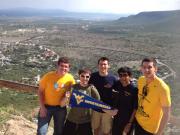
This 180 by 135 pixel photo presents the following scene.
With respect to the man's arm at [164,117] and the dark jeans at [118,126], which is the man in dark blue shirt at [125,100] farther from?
the man's arm at [164,117]

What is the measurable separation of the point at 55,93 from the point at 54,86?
0.09 meters

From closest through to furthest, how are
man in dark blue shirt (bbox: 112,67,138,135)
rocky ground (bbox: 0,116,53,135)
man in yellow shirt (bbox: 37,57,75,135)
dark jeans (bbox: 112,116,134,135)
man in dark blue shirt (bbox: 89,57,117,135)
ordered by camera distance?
man in dark blue shirt (bbox: 112,67,138,135)
dark jeans (bbox: 112,116,134,135)
man in dark blue shirt (bbox: 89,57,117,135)
man in yellow shirt (bbox: 37,57,75,135)
rocky ground (bbox: 0,116,53,135)

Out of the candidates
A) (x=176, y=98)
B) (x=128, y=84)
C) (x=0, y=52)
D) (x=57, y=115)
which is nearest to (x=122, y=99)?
(x=128, y=84)

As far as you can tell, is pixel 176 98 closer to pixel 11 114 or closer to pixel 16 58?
pixel 11 114

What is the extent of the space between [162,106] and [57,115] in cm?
144

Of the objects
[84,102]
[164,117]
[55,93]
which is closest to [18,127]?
[55,93]

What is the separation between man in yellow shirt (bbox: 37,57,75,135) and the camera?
451cm

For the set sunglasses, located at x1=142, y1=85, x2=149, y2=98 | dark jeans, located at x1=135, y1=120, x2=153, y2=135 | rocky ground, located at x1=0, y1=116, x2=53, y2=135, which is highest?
sunglasses, located at x1=142, y1=85, x2=149, y2=98

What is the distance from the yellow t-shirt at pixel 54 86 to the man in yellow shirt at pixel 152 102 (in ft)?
3.09

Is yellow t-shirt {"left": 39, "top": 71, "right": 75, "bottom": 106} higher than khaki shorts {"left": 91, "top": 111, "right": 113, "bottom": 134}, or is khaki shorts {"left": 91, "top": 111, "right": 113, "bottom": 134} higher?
yellow t-shirt {"left": 39, "top": 71, "right": 75, "bottom": 106}

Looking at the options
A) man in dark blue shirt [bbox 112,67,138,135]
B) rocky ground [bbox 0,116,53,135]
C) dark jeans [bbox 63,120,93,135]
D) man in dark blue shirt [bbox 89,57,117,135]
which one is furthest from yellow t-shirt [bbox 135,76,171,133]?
rocky ground [bbox 0,116,53,135]

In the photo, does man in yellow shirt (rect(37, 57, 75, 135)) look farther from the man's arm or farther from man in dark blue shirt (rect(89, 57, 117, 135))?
the man's arm

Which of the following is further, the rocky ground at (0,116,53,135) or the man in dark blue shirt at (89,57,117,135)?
the rocky ground at (0,116,53,135)

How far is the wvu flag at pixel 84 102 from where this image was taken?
4344mm
